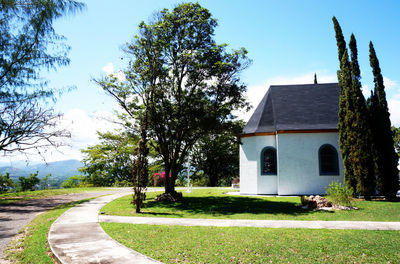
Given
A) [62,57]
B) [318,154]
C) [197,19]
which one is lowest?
[318,154]

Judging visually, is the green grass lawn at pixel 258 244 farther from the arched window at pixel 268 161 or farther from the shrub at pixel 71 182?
the shrub at pixel 71 182

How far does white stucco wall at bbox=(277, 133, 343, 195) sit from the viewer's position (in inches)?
648

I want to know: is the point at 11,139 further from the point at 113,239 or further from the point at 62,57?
the point at 113,239

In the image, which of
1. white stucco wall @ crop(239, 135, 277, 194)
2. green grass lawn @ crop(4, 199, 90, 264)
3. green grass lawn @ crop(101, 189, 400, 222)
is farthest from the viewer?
white stucco wall @ crop(239, 135, 277, 194)

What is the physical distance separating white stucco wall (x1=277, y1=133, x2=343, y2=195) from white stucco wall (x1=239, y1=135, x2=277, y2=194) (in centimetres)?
68

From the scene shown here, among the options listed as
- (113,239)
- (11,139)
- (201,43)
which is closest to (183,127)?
(201,43)

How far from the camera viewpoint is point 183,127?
14602mm

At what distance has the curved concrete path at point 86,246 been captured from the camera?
15.9 ft

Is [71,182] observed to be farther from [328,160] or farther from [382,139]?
[382,139]

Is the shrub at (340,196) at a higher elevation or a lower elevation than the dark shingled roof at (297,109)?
lower

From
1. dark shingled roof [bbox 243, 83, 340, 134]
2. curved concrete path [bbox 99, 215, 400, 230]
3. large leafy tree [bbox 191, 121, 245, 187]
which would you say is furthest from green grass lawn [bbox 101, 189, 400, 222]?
large leafy tree [bbox 191, 121, 245, 187]

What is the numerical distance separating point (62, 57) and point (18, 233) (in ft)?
39.2

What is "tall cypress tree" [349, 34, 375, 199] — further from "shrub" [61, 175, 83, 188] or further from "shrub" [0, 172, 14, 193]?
"shrub" [61, 175, 83, 188]

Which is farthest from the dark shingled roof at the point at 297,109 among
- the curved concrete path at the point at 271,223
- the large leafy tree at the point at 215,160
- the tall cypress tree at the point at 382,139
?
the large leafy tree at the point at 215,160
